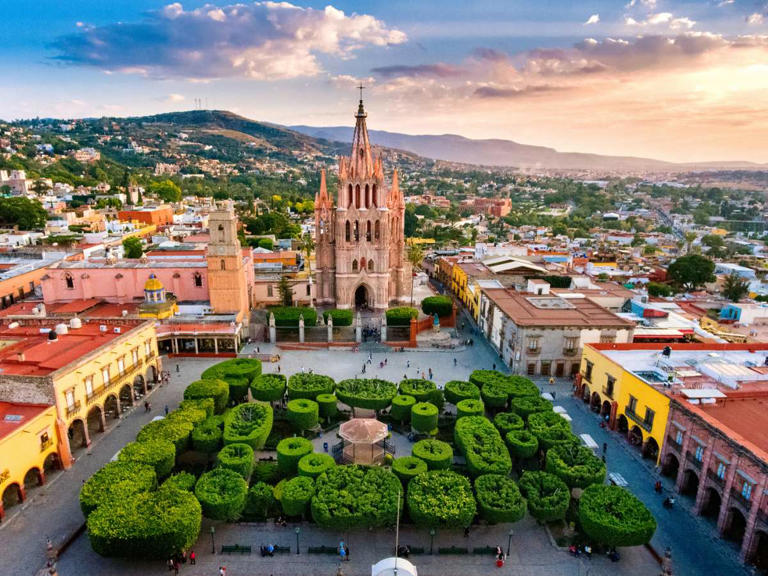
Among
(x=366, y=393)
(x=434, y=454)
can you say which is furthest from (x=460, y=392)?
(x=434, y=454)

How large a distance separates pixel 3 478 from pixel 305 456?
1370 cm

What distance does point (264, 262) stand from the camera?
63156 mm

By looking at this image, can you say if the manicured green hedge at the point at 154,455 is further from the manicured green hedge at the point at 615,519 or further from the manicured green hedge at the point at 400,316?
the manicured green hedge at the point at 400,316

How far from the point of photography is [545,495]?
888 inches

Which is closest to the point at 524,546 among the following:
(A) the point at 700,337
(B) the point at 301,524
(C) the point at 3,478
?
(B) the point at 301,524

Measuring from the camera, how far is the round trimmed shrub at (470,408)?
2973 centimetres

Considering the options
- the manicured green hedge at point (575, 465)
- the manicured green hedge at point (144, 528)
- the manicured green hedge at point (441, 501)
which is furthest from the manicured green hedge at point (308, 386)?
the manicured green hedge at point (575, 465)

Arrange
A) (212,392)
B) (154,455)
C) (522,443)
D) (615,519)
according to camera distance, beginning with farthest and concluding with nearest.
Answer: (212,392), (522,443), (154,455), (615,519)

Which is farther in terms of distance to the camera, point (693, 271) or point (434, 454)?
point (693, 271)

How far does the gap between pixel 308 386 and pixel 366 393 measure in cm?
403

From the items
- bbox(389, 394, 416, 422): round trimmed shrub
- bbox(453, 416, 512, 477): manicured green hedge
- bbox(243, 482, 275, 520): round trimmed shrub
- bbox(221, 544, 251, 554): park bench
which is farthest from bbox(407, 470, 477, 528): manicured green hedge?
bbox(389, 394, 416, 422): round trimmed shrub

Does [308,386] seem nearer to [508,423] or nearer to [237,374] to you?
[237,374]

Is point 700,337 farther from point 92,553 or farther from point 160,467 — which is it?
point 92,553

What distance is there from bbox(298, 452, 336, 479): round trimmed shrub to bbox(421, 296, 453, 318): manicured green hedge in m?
27.3
